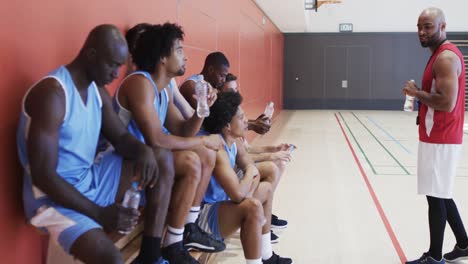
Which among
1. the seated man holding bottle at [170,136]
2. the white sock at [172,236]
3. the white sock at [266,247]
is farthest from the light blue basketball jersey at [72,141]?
the white sock at [266,247]

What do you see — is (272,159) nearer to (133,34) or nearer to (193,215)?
(193,215)

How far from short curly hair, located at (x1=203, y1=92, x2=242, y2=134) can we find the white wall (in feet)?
42.4

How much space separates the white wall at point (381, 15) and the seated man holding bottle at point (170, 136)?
1326 centimetres

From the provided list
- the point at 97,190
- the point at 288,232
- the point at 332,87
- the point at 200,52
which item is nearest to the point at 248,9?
the point at 200,52

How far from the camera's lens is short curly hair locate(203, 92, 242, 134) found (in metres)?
2.86

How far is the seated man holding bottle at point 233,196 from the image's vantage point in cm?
259

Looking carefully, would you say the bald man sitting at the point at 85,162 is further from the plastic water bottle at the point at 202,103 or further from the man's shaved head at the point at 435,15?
the man's shaved head at the point at 435,15

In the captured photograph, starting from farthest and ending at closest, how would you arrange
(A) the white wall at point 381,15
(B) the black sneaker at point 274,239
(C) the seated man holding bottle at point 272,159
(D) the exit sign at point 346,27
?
Result: 1. (D) the exit sign at point 346,27
2. (A) the white wall at point 381,15
3. (B) the black sneaker at point 274,239
4. (C) the seated man holding bottle at point 272,159

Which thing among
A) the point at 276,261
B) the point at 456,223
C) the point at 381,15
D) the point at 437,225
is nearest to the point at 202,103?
the point at 276,261

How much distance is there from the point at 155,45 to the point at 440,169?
1.88 meters

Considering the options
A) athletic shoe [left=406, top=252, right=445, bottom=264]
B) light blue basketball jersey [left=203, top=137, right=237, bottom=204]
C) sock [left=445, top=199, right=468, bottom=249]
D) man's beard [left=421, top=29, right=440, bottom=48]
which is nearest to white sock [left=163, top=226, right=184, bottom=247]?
light blue basketball jersey [left=203, top=137, right=237, bottom=204]

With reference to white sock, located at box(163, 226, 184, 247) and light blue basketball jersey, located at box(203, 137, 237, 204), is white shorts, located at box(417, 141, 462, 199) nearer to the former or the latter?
light blue basketball jersey, located at box(203, 137, 237, 204)

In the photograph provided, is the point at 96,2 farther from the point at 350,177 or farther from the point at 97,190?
the point at 350,177

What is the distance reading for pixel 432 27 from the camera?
9.95 feet
